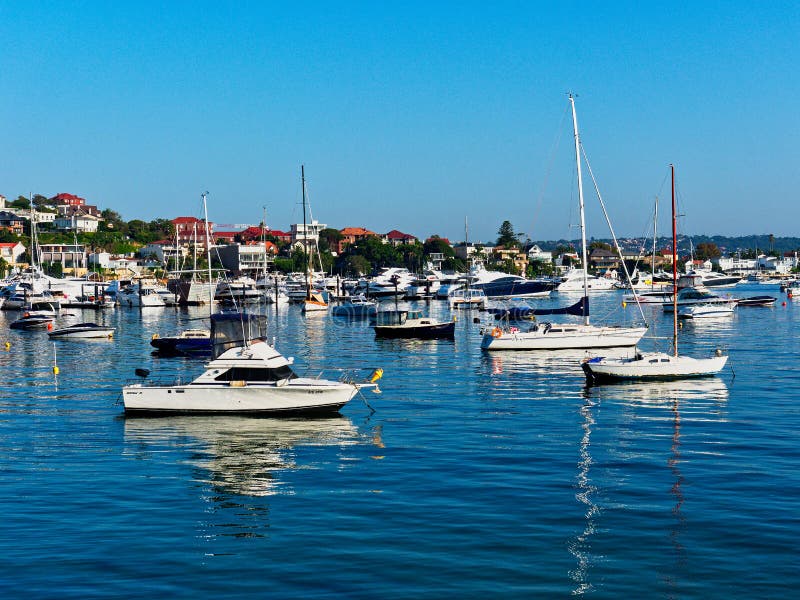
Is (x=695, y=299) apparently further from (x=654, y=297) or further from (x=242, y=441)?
(x=242, y=441)

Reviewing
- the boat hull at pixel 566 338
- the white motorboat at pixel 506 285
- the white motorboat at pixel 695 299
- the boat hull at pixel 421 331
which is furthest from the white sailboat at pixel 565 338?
the white motorboat at pixel 506 285

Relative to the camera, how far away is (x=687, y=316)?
10144 cm

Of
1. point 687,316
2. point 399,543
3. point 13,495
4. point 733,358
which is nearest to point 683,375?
point 733,358

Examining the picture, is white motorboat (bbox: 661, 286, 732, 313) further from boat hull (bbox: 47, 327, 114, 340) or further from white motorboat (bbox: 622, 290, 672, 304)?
boat hull (bbox: 47, 327, 114, 340)

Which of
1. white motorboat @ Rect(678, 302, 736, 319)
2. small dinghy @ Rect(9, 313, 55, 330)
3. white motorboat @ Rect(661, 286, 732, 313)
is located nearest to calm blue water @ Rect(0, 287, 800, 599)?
small dinghy @ Rect(9, 313, 55, 330)

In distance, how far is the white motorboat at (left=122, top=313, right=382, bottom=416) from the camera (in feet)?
121

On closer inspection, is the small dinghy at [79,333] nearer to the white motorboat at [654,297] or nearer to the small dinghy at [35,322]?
the small dinghy at [35,322]

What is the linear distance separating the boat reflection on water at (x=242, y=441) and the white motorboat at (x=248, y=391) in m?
0.46

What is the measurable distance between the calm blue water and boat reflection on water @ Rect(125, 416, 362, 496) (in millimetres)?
126

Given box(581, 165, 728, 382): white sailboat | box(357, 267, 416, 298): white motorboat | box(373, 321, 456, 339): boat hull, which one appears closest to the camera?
box(581, 165, 728, 382): white sailboat

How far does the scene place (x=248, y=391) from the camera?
3697cm

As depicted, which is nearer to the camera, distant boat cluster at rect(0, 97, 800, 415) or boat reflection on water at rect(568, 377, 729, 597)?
boat reflection on water at rect(568, 377, 729, 597)

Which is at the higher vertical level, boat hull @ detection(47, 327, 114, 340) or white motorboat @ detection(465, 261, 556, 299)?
white motorboat @ detection(465, 261, 556, 299)

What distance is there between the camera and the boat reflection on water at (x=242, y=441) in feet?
91.8
